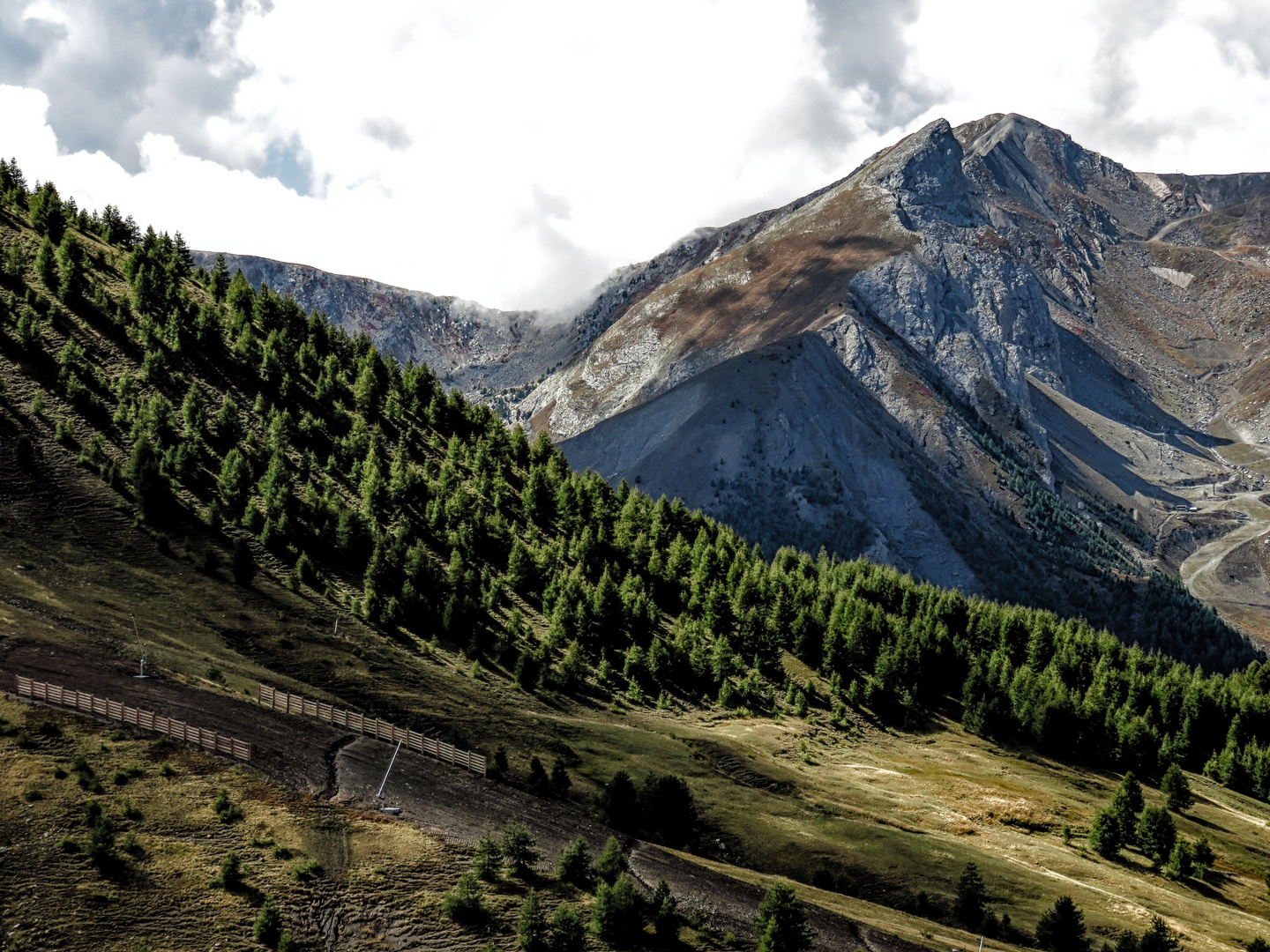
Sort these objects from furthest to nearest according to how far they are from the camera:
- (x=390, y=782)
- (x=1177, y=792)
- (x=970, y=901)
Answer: (x=1177, y=792)
(x=970, y=901)
(x=390, y=782)

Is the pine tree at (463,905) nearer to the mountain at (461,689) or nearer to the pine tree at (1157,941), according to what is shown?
the mountain at (461,689)

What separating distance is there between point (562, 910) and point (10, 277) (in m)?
128

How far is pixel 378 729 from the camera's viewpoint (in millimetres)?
58219

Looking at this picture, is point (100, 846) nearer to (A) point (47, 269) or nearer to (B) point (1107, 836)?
(B) point (1107, 836)

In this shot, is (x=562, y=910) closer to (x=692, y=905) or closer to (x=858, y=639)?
(x=692, y=905)

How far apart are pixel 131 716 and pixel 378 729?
1512 centimetres

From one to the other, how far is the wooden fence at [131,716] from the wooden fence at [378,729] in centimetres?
779

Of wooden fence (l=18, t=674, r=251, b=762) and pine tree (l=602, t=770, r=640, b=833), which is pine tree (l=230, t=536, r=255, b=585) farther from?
pine tree (l=602, t=770, r=640, b=833)

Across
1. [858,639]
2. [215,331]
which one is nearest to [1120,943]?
[858,639]

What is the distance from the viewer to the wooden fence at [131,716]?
160 feet

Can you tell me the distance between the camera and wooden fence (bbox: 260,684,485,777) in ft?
191

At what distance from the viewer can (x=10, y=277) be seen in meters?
121

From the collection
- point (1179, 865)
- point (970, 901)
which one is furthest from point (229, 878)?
point (1179, 865)

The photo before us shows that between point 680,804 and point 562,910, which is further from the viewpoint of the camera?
point 680,804
